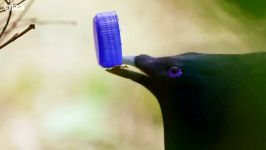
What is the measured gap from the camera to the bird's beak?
3.28 feet

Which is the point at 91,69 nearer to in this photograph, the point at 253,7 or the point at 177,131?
the point at 177,131

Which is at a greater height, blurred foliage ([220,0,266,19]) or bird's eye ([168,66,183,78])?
blurred foliage ([220,0,266,19])

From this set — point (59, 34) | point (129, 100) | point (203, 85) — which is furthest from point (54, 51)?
point (203, 85)

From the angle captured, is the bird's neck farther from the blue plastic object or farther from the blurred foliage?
the blurred foliage

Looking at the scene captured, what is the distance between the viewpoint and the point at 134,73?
100 centimetres

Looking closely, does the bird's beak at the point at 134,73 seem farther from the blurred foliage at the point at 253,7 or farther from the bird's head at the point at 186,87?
the blurred foliage at the point at 253,7

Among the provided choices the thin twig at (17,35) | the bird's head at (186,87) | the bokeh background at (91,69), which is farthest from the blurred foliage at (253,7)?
the thin twig at (17,35)

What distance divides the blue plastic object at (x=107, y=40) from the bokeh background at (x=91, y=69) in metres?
0.03

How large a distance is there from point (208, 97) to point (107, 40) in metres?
0.28

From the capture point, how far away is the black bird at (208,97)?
3.29 ft

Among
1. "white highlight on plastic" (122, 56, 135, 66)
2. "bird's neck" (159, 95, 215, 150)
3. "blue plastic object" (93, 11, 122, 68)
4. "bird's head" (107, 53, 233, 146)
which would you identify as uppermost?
"blue plastic object" (93, 11, 122, 68)

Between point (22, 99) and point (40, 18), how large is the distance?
20 cm

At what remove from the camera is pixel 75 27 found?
0.99 metres

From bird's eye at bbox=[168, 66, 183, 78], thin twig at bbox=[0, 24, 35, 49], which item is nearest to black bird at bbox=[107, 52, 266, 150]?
bird's eye at bbox=[168, 66, 183, 78]
